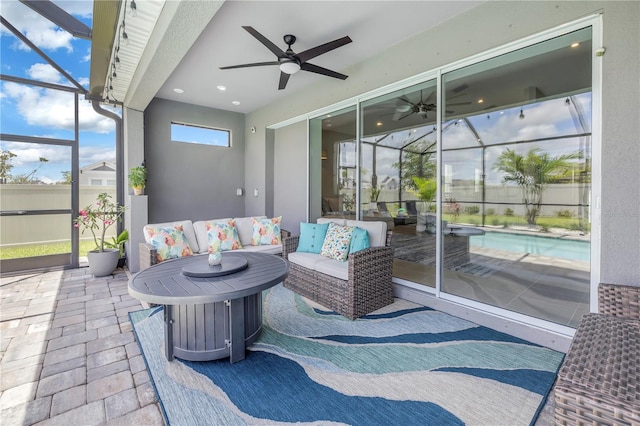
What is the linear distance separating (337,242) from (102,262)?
12.7 ft

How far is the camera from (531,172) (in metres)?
3.63

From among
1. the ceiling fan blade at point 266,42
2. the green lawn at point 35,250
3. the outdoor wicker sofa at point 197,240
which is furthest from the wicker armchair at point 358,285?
the green lawn at point 35,250

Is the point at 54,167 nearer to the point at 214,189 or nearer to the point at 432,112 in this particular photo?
the point at 214,189

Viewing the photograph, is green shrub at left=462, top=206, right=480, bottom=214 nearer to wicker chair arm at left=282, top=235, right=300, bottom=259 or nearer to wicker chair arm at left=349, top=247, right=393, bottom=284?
wicker chair arm at left=349, top=247, right=393, bottom=284

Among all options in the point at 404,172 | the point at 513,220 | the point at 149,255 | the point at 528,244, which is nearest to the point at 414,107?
the point at 404,172

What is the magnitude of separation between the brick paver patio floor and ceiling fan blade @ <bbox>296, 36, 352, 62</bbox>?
3.24 metres

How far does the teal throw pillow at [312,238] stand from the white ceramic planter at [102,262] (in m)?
3.16

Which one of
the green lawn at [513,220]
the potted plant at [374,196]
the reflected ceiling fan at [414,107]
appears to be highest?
the reflected ceiling fan at [414,107]

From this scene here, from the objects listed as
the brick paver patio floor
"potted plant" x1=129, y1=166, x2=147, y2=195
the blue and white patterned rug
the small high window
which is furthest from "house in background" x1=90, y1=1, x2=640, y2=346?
the brick paver patio floor

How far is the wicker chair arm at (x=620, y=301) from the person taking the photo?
1.76 meters

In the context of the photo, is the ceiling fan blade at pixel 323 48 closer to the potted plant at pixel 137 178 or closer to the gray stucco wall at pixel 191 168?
the potted plant at pixel 137 178

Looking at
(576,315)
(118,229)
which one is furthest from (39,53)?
(576,315)

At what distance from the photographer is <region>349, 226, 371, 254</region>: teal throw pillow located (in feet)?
11.0

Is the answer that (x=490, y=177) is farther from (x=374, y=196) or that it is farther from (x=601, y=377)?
(x=601, y=377)
